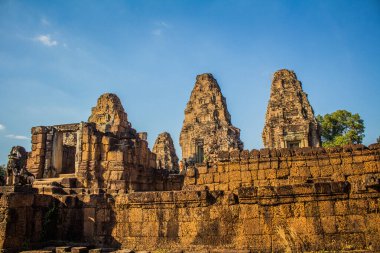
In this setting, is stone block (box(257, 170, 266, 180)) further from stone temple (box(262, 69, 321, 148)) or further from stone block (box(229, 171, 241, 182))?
stone temple (box(262, 69, 321, 148))

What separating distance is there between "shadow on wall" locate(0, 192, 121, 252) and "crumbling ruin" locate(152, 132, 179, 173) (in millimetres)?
24894

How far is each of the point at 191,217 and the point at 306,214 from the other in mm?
2425

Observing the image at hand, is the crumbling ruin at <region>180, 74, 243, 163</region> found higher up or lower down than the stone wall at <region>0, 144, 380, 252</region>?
higher up

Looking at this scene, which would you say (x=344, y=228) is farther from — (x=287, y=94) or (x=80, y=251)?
(x=287, y=94)

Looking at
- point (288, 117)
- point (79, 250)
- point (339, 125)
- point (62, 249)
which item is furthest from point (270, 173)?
point (339, 125)

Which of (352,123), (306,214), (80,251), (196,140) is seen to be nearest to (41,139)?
(80,251)

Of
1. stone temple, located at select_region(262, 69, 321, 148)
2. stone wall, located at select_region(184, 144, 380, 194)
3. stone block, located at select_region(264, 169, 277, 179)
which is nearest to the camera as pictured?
stone wall, located at select_region(184, 144, 380, 194)

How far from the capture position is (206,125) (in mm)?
35344

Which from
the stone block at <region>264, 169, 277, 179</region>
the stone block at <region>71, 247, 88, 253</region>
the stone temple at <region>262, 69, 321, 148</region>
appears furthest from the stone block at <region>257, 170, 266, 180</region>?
the stone temple at <region>262, 69, 321, 148</region>

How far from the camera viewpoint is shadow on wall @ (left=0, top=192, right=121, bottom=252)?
294 inches

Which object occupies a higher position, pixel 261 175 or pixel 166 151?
pixel 166 151

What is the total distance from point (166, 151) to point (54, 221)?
2649 centimetres

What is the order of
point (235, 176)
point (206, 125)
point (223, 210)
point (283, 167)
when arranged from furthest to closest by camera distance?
point (206, 125) → point (235, 176) → point (283, 167) → point (223, 210)

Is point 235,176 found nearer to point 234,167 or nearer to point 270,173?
point 234,167
